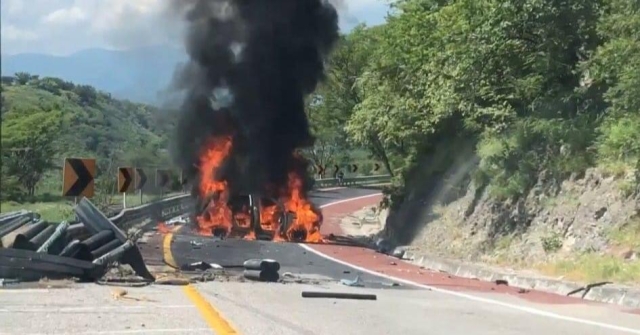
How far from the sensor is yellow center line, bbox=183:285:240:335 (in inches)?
392

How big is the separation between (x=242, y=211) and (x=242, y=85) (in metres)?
4.27

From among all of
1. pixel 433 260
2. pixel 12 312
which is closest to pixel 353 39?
pixel 433 260

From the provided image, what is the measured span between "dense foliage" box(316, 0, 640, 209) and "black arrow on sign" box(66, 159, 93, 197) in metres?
10.0

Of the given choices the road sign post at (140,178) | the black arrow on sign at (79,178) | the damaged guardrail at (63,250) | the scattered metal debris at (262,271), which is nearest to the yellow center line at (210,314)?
the damaged guardrail at (63,250)

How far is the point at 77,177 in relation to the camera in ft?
46.3

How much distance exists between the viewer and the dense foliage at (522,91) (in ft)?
65.3

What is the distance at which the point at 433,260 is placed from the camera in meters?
22.0

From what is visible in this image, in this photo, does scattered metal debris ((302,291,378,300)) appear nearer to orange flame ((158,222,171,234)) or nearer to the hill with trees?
the hill with trees

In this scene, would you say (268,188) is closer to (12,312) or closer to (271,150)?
(271,150)

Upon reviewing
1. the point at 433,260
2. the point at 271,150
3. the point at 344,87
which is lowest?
the point at 433,260

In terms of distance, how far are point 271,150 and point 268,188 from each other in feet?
4.26

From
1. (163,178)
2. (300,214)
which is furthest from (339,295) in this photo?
(163,178)

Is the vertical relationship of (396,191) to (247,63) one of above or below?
below

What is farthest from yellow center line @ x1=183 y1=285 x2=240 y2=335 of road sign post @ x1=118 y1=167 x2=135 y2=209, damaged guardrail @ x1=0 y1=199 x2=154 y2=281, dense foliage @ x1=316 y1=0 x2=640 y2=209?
road sign post @ x1=118 y1=167 x2=135 y2=209
